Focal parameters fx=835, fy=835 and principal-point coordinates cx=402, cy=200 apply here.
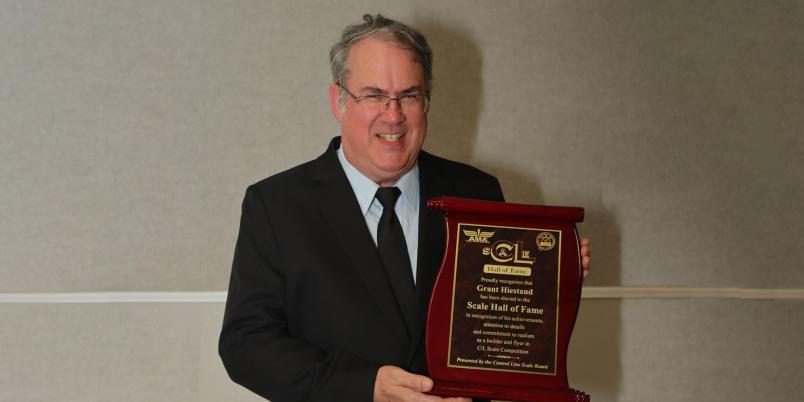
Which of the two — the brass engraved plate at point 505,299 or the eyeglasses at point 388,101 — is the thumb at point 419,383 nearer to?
the brass engraved plate at point 505,299

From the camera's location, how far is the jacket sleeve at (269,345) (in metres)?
1.62

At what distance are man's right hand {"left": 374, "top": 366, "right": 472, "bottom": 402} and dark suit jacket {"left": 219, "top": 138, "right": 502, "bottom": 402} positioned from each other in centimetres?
5

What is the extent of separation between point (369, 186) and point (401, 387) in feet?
1.61

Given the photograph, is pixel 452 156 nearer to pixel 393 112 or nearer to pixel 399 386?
pixel 393 112

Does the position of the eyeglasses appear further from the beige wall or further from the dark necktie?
the beige wall

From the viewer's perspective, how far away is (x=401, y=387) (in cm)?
156

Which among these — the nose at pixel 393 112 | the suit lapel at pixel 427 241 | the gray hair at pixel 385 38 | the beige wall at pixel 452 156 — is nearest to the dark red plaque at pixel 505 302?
the suit lapel at pixel 427 241

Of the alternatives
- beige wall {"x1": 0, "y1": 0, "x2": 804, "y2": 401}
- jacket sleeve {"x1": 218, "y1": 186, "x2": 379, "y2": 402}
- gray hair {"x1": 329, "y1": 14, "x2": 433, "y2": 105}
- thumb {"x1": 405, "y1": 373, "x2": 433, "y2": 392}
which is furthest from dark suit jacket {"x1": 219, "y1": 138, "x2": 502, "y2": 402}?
beige wall {"x1": 0, "y1": 0, "x2": 804, "y2": 401}

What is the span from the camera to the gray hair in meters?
1.79

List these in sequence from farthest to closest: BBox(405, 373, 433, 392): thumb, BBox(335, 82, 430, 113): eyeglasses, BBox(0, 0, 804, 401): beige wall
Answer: BBox(0, 0, 804, 401): beige wall, BBox(335, 82, 430, 113): eyeglasses, BBox(405, 373, 433, 392): thumb

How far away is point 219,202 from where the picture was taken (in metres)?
3.02

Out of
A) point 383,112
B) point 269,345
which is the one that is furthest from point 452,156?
point 269,345

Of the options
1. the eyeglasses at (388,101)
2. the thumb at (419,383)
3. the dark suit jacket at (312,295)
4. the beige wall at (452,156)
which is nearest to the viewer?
the thumb at (419,383)

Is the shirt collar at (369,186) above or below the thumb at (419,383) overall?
above
